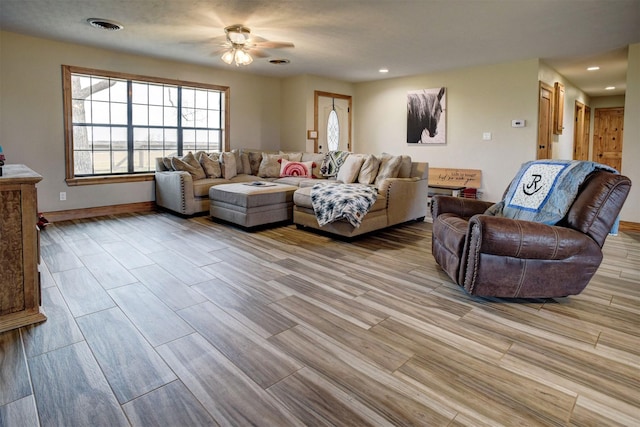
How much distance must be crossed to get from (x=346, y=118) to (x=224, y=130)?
2.63 metres

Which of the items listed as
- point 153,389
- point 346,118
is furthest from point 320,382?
point 346,118

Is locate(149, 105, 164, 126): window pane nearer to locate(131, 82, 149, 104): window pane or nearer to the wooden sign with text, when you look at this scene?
locate(131, 82, 149, 104): window pane

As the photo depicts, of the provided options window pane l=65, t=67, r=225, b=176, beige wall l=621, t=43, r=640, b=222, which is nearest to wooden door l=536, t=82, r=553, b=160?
beige wall l=621, t=43, r=640, b=222

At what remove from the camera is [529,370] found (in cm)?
184

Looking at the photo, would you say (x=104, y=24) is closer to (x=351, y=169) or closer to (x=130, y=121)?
(x=130, y=121)

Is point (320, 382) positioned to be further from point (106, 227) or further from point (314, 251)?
point (106, 227)

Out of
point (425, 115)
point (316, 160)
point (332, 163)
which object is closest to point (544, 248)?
point (332, 163)

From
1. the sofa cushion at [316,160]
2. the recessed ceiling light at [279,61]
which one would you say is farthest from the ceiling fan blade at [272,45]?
the sofa cushion at [316,160]

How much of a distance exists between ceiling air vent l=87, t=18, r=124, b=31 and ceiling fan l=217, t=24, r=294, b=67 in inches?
46.3

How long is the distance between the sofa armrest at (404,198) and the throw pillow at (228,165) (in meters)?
2.63

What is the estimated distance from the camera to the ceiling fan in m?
4.40

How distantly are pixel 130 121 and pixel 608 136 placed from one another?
36.2 ft

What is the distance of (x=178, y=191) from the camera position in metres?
5.43

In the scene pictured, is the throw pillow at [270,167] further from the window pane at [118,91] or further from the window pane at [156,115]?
the window pane at [118,91]
